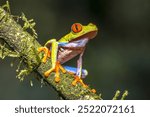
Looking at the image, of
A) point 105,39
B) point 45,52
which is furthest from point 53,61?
point 105,39

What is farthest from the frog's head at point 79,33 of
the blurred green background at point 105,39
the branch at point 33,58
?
the blurred green background at point 105,39

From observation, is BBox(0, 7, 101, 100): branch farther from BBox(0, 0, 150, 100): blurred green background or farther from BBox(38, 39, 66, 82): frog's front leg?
BBox(0, 0, 150, 100): blurred green background

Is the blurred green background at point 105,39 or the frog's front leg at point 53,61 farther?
the blurred green background at point 105,39

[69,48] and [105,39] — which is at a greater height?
[105,39]

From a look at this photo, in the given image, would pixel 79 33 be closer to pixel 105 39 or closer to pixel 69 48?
pixel 69 48

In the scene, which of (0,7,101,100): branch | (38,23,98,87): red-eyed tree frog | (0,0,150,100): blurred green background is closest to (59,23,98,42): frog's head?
(38,23,98,87): red-eyed tree frog

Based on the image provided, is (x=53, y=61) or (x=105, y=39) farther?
(x=105, y=39)

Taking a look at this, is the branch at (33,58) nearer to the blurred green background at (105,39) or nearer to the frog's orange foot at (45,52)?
the frog's orange foot at (45,52)
